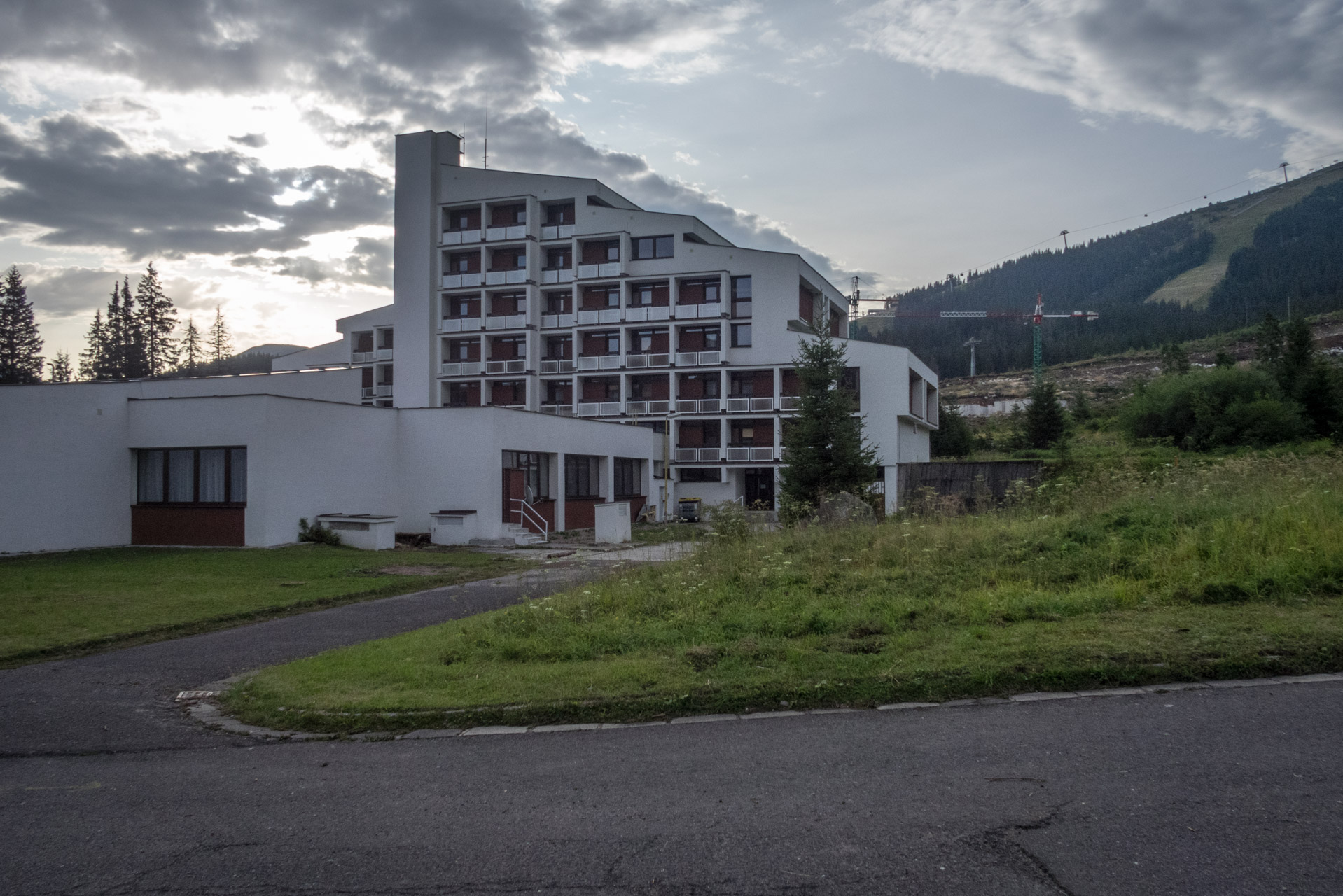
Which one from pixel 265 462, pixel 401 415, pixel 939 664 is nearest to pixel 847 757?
pixel 939 664

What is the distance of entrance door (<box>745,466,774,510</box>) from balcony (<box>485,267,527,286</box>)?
20238 mm

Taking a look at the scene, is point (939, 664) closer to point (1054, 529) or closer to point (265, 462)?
point (1054, 529)

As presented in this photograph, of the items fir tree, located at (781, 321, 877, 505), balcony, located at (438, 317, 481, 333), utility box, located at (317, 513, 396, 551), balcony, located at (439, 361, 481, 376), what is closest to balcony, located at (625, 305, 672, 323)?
balcony, located at (438, 317, 481, 333)

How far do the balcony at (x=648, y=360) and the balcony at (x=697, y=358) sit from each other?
27.1 inches

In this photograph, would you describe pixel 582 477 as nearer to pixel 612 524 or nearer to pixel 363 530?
pixel 612 524

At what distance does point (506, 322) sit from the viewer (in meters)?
58.4

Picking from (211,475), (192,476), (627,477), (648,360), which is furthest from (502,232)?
(211,475)

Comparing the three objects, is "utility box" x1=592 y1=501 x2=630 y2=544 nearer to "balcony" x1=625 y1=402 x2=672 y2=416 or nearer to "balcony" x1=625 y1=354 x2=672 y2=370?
"balcony" x1=625 y1=402 x2=672 y2=416

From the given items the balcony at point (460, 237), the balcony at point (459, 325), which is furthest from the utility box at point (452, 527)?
the balcony at point (460, 237)

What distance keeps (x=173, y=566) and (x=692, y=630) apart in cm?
1740

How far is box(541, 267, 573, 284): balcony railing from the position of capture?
58.2m

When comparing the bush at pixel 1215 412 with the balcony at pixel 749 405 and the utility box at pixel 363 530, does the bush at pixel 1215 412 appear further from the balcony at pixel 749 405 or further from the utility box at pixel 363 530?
the utility box at pixel 363 530

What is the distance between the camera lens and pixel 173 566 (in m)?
20.9

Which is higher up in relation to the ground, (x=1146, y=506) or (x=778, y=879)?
(x=1146, y=506)
